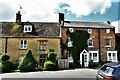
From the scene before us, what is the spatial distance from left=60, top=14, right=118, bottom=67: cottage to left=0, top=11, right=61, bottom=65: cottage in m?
1.94

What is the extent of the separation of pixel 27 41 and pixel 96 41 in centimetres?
1215

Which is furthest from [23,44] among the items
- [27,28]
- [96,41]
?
[96,41]

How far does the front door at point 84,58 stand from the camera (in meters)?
37.9

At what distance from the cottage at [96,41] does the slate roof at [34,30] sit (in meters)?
1.76

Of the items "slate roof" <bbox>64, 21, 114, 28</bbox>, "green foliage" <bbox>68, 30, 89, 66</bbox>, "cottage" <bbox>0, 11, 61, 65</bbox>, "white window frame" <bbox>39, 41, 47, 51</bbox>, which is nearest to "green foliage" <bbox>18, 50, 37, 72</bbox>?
"cottage" <bbox>0, 11, 61, 65</bbox>

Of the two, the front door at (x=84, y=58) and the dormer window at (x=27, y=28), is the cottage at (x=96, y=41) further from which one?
the dormer window at (x=27, y=28)

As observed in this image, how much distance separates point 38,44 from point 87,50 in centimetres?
856

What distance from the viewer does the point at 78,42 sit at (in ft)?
127

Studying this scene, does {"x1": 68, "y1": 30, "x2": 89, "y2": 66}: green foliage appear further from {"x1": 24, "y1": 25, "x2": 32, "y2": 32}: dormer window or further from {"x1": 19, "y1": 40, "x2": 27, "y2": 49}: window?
{"x1": 19, "y1": 40, "x2": 27, "y2": 49}: window

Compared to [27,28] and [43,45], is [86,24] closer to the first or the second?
[43,45]

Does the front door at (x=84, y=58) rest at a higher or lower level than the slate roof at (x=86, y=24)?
lower

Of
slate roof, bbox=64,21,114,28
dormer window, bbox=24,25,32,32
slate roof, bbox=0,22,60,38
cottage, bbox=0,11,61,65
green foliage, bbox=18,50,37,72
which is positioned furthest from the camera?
slate roof, bbox=64,21,114,28

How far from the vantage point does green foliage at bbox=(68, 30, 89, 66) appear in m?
38.2

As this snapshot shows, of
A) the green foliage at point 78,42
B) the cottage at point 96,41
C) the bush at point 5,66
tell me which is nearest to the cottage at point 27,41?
the cottage at point 96,41
